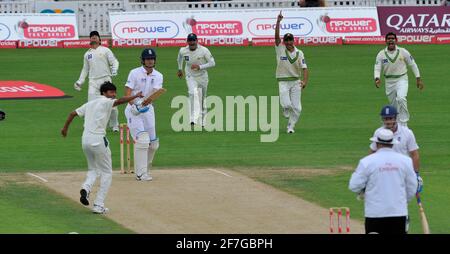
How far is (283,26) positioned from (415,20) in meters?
5.40

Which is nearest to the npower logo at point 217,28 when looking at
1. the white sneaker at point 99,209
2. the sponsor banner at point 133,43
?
the sponsor banner at point 133,43

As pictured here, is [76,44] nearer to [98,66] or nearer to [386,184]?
[98,66]

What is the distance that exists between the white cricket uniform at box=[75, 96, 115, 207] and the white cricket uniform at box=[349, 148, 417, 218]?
560 cm

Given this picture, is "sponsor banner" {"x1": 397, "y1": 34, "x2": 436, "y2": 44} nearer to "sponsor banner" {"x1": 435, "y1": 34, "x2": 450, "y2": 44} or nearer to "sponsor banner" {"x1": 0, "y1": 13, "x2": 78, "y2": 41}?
"sponsor banner" {"x1": 435, "y1": 34, "x2": 450, "y2": 44}

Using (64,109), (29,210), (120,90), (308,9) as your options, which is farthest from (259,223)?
(308,9)

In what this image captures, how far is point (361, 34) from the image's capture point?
50688mm

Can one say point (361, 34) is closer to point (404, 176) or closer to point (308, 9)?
point (308, 9)

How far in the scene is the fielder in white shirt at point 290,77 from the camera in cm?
2856

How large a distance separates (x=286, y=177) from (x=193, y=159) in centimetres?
295

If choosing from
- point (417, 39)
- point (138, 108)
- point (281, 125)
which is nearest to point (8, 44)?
point (417, 39)

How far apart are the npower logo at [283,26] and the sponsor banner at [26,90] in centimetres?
1388

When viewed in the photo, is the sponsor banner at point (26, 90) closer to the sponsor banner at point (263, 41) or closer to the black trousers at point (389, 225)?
the sponsor banner at point (263, 41)

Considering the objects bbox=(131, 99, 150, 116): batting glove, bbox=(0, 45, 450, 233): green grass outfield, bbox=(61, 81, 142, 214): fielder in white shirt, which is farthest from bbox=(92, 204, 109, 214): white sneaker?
bbox=(131, 99, 150, 116): batting glove

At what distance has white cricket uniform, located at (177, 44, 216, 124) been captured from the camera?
96.0 feet
